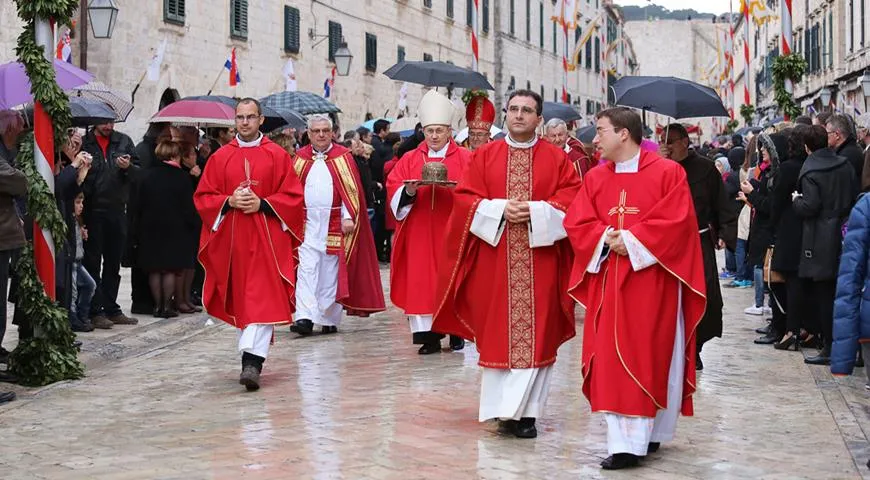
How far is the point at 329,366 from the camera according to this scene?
10.7 meters

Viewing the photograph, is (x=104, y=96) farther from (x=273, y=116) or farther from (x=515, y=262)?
(x=515, y=262)

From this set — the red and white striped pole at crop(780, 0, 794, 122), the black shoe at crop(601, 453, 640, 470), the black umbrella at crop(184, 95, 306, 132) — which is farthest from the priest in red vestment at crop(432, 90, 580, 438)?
the red and white striped pole at crop(780, 0, 794, 122)

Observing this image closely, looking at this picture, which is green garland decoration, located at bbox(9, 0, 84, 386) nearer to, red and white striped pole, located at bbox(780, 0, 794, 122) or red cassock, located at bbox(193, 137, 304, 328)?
red cassock, located at bbox(193, 137, 304, 328)

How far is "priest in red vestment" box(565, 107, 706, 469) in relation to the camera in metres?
6.84

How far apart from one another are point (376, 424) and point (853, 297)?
111 inches

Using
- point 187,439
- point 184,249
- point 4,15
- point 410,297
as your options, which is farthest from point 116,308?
point 4,15

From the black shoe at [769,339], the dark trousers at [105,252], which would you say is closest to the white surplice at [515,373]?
the black shoe at [769,339]

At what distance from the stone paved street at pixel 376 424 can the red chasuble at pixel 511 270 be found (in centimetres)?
53

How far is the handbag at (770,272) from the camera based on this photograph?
11.6m

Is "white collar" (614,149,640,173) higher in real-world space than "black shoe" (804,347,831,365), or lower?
→ higher

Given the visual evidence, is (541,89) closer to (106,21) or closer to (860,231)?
(106,21)

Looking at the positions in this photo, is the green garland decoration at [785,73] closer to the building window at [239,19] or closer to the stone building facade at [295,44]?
the stone building facade at [295,44]

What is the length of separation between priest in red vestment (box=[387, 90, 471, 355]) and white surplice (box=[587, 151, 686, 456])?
4.35 metres

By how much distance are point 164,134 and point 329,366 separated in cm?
433
